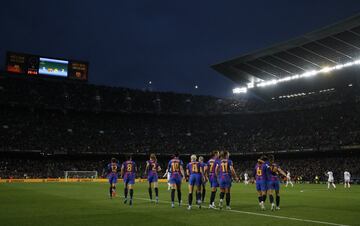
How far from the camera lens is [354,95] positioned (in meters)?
66.4

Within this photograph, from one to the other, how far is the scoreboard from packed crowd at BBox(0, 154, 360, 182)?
15716 millimetres

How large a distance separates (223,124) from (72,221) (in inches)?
2913

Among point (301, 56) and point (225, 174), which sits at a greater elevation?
point (301, 56)

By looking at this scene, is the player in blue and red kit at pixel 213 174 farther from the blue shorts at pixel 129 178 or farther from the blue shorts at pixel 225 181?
the blue shorts at pixel 129 178

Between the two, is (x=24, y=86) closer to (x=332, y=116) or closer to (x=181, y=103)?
(x=181, y=103)

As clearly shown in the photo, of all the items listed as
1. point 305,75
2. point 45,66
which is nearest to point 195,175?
point 305,75

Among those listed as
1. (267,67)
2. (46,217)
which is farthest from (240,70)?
(46,217)

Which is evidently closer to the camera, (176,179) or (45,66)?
(176,179)

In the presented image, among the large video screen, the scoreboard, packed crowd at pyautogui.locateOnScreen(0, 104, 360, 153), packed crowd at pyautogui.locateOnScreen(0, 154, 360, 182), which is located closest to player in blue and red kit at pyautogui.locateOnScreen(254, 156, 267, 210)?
packed crowd at pyautogui.locateOnScreen(0, 154, 360, 182)

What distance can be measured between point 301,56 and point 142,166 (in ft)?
117

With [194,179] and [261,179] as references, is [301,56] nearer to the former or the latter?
[261,179]

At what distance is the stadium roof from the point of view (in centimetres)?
4756

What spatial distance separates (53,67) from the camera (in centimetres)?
6397

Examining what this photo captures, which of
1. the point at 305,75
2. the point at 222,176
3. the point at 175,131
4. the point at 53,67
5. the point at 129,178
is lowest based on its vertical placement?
the point at 129,178
